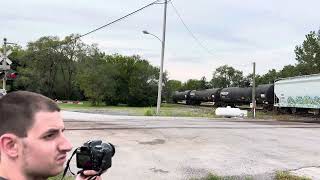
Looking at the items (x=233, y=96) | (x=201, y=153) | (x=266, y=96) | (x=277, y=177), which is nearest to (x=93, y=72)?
(x=233, y=96)

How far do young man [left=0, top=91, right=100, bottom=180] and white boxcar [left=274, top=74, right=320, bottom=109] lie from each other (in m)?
38.0

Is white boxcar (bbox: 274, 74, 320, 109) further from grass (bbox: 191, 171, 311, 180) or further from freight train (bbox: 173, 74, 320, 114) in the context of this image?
grass (bbox: 191, 171, 311, 180)

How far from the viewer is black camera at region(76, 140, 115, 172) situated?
8.23 ft

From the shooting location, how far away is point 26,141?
216cm

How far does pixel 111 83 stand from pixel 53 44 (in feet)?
74.0

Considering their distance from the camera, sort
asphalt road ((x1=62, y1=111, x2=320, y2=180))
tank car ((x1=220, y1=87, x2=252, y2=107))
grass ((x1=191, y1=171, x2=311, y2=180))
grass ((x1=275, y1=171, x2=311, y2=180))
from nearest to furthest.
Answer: grass ((x1=191, y1=171, x2=311, y2=180)) < grass ((x1=275, y1=171, x2=311, y2=180)) < asphalt road ((x1=62, y1=111, x2=320, y2=180)) < tank car ((x1=220, y1=87, x2=252, y2=107))

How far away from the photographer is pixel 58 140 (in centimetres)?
225

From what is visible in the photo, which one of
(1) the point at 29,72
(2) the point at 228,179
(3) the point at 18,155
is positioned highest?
(1) the point at 29,72

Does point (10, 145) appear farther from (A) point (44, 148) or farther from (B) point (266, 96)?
(B) point (266, 96)

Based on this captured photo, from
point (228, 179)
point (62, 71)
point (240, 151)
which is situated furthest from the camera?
point (62, 71)

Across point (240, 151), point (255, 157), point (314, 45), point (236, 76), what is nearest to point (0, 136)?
point (255, 157)

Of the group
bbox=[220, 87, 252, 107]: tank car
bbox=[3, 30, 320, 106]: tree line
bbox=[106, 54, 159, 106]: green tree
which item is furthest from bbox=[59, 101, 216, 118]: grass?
bbox=[106, 54, 159, 106]: green tree

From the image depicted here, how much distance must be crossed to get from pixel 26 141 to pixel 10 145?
66 mm

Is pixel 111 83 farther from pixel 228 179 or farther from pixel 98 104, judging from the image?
pixel 228 179
